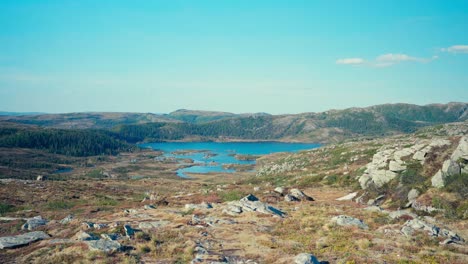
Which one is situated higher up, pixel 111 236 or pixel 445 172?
pixel 445 172

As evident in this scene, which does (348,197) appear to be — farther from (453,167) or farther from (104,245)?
(104,245)

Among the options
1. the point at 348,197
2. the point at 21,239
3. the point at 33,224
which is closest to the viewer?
the point at 21,239

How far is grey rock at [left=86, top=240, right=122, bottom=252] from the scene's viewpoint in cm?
2014

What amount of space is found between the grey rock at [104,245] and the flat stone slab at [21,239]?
220 inches

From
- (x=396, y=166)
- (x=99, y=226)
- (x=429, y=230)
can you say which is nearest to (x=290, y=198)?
(x=396, y=166)

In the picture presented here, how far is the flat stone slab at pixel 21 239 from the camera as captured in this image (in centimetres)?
2186

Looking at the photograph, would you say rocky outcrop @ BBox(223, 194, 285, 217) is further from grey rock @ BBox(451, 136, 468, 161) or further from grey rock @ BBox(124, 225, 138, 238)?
grey rock @ BBox(451, 136, 468, 161)

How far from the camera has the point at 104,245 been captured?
67.9ft

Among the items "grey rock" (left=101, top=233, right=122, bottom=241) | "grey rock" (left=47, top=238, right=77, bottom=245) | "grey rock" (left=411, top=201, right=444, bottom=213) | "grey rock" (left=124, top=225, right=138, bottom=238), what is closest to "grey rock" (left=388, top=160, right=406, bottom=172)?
"grey rock" (left=411, top=201, right=444, bottom=213)

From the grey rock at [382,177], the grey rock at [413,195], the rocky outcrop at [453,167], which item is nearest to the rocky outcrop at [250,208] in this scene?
the grey rock at [413,195]

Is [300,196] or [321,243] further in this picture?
[300,196]

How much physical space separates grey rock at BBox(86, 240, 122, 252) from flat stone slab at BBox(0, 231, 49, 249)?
5594 mm

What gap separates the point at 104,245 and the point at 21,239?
25.2 ft

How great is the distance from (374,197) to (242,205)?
17.7 m
